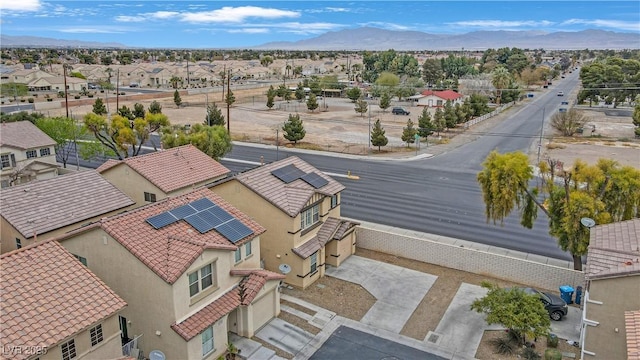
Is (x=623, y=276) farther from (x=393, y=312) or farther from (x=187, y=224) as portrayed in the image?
(x=187, y=224)

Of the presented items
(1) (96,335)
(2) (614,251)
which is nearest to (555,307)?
(2) (614,251)

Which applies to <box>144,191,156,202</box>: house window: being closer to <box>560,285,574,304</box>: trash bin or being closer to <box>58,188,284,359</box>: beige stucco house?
<box>58,188,284,359</box>: beige stucco house

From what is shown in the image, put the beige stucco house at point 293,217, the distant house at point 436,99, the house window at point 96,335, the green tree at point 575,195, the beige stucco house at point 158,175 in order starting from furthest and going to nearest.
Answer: the distant house at point 436,99 → the beige stucco house at point 158,175 → the beige stucco house at point 293,217 → the green tree at point 575,195 → the house window at point 96,335

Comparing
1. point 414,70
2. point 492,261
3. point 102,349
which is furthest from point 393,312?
point 414,70

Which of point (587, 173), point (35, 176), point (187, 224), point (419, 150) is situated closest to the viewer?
point (187, 224)

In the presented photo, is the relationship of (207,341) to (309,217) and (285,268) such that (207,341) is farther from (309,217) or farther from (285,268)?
(309,217)

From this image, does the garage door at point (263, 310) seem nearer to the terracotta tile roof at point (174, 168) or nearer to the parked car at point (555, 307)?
the terracotta tile roof at point (174, 168)

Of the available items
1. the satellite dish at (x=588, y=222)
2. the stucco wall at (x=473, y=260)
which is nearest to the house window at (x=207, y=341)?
the stucco wall at (x=473, y=260)

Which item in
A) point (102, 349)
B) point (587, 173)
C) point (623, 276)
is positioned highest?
point (587, 173)
